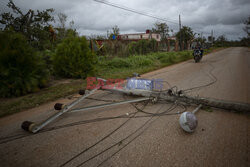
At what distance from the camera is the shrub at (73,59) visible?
5911 mm

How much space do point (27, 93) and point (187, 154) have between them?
486 cm

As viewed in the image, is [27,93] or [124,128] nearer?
[124,128]

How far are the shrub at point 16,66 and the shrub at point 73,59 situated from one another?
1.55 m

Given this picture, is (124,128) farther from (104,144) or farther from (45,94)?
(45,94)

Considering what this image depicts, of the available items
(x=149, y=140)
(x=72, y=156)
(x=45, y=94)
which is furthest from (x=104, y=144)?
(x=45, y=94)

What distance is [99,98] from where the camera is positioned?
12.6ft

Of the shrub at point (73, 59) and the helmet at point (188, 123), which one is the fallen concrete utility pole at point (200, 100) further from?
the shrub at point (73, 59)

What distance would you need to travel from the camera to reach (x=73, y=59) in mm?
5898

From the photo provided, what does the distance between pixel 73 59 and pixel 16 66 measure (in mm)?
2228

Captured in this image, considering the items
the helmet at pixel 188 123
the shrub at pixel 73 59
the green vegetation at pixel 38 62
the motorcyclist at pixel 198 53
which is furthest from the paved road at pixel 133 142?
the motorcyclist at pixel 198 53

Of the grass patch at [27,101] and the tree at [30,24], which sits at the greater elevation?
the tree at [30,24]

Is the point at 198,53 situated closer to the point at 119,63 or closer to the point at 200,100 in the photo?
the point at 119,63

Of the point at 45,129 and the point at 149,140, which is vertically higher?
the point at 45,129

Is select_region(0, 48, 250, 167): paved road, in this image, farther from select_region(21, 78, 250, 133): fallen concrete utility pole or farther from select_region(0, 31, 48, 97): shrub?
select_region(0, 31, 48, 97): shrub
